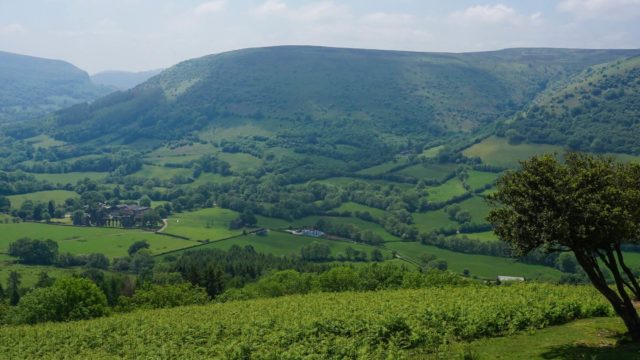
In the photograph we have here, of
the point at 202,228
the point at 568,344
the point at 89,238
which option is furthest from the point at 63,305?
the point at 202,228

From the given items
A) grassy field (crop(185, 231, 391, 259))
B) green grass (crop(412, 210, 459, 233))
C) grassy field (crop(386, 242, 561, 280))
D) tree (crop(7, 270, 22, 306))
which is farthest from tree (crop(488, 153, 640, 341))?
green grass (crop(412, 210, 459, 233))

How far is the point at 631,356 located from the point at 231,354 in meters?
25.0

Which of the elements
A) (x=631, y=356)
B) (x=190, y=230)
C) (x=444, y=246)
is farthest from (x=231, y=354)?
(x=190, y=230)

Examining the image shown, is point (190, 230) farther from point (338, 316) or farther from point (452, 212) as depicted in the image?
point (338, 316)

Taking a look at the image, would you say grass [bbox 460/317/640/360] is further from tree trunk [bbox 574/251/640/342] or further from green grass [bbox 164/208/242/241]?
green grass [bbox 164/208/242/241]

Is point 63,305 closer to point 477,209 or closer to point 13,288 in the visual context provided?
point 13,288

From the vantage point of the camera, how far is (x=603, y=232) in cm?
2912

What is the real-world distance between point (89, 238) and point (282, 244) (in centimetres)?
6190

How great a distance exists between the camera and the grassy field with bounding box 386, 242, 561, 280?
128 metres

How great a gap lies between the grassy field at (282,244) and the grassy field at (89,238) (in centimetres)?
1222

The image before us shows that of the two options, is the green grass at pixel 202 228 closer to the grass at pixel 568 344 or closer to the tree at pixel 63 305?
the tree at pixel 63 305

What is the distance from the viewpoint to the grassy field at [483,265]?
5033 inches

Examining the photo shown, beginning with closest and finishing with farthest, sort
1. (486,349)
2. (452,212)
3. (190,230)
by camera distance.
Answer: (486,349)
(190,230)
(452,212)

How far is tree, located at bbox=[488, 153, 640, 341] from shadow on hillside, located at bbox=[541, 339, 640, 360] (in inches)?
63.2
